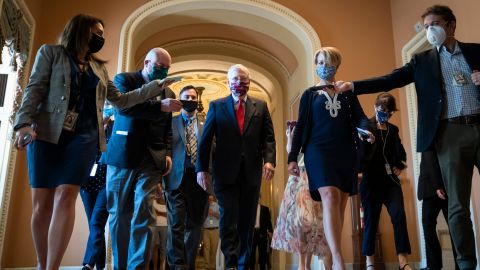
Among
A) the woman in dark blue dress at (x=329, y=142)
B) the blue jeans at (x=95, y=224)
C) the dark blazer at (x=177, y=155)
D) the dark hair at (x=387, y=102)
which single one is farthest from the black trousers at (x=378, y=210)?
the blue jeans at (x=95, y=224)

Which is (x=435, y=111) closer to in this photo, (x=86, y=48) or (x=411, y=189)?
(x=86, y=48)

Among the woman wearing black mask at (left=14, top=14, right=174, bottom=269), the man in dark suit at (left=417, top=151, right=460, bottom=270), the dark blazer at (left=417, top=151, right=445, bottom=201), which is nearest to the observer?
the woman wearing black mask at (left=14, top=14, right=174, bottom=269)

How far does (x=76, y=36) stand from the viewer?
94.3 inches

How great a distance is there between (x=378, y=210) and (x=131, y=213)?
82.0 inches

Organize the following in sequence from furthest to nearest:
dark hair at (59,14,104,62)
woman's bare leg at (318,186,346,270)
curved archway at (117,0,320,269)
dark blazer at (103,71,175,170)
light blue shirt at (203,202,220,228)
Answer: light blue shirt at (203,202,220,228) → curved archway at (117,0,320,269) → dark blazer at (103,71,175,170) → woman's bare leg at (318,186,346,270) → dark hair at (59,14,104,62)

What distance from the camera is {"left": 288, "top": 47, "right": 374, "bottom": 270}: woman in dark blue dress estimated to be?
266 cm

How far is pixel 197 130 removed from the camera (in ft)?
12.8

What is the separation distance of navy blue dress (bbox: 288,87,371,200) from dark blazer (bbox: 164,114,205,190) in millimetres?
1094

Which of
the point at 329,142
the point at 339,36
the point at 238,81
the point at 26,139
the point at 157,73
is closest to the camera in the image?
the point at 26,139

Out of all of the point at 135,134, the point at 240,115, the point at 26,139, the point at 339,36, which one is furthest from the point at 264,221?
the point at 26,139

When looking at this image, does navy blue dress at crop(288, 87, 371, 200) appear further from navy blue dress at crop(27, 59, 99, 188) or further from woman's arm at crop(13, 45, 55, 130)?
woman's arm at crop(13, 45, 55, 130)

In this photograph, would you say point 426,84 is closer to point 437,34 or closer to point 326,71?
point 437,34

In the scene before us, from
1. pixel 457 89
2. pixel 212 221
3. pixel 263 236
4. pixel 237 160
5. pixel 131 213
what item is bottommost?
pixel 263 236

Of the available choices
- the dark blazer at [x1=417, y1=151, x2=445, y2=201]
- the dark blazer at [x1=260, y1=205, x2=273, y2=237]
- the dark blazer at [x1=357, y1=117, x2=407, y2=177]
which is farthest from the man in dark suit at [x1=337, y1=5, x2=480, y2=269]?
the dark blazer at [x1=260, y1=205, x2=273, y2=237]
